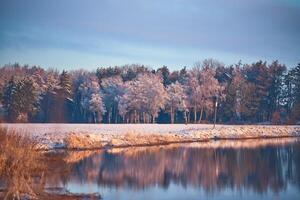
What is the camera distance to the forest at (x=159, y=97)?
268ft

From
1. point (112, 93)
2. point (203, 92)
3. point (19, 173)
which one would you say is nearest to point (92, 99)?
point (112, 93)

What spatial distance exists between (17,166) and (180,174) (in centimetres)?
1083

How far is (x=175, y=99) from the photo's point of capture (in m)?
85.0

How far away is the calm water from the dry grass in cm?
201

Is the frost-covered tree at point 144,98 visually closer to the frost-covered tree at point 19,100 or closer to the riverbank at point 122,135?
the frost-covered tree at point 19,100

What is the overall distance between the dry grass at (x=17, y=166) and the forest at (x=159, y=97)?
5618 cm

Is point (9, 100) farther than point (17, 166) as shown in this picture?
Yes

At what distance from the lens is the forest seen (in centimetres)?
8175

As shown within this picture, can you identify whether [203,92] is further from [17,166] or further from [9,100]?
[17,166]

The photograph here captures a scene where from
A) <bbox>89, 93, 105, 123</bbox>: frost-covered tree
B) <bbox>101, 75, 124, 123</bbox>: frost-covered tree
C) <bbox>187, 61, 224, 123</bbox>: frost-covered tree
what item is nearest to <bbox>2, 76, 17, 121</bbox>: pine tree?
<bbox>89, 93, 105, 123</bbox>: frost-covered tree

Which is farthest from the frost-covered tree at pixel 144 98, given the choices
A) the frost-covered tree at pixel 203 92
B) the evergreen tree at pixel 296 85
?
the evergreen tree at pixel 296 85

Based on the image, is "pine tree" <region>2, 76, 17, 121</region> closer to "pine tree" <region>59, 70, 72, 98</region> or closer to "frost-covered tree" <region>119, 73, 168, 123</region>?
"pine tree" <region>59, 70, 72, 98</region>

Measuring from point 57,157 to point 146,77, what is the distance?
54226 millimetres

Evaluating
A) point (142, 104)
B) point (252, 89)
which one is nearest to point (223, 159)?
point (142, 104)
